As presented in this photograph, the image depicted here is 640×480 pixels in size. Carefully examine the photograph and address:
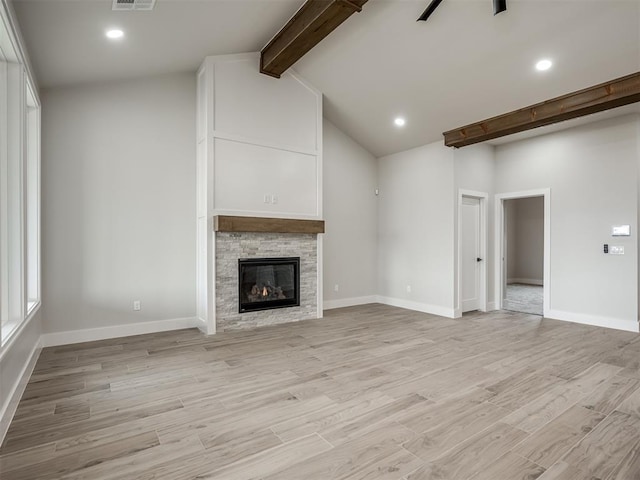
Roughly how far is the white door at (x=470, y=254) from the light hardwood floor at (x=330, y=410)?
6.15ft

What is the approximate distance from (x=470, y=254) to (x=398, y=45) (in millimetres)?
3717

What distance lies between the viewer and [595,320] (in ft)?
17.1

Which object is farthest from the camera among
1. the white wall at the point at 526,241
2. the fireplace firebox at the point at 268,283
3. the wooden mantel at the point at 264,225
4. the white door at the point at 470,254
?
the white wall at the point at 526,241

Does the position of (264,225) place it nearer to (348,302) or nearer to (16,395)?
(348,302)

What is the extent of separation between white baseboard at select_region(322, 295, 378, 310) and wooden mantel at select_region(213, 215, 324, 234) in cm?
158

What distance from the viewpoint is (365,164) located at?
23.1 ft

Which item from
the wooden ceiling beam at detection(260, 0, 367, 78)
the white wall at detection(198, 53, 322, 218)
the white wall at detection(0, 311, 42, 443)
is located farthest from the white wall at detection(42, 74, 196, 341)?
the wooden ceiling beam at detection(260, 0, 367, 78)

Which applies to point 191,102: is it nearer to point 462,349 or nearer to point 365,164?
point 365,164

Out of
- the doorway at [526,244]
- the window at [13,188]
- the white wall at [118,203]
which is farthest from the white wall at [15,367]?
the doorway at [526,244]

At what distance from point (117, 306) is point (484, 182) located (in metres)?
6.18

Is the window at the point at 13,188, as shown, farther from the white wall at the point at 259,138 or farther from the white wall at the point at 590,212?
the white wall at the point at 590,212

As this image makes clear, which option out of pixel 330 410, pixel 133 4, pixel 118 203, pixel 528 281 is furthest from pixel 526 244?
pixel 133 4

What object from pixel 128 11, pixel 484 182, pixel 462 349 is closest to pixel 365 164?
pixel 484 182

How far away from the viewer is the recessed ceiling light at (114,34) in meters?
3.41
